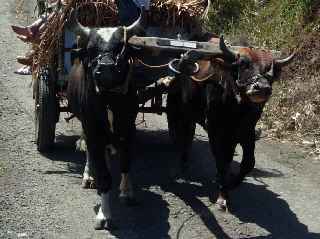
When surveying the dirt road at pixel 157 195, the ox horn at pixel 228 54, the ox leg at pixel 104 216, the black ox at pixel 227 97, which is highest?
the ox horn at pixel 228 54

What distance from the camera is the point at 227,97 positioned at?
6566 millimetres

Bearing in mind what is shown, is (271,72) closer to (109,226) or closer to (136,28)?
(136,28)

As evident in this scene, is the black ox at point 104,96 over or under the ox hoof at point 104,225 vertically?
over

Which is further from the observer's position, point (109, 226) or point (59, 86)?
point (59, 86)

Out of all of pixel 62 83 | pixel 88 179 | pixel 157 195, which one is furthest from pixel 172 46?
pixel 62 83

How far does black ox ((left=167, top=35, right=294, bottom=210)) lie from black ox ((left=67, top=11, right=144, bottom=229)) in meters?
0.57

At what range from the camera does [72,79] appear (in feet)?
22.5

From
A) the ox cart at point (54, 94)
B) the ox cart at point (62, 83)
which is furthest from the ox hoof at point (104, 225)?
the ox cart at point (54, 94)

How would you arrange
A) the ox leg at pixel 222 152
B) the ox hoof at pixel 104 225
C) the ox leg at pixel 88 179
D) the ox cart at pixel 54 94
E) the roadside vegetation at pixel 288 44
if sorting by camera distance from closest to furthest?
the ox hoof at pixel 104 225
the ox leg at pixel 222 152
the ox leg at pixel 88 179
the ox cart at pixel 54 94
the roadside vegetation at pixel 288 44

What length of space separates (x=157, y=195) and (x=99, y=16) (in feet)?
6.71

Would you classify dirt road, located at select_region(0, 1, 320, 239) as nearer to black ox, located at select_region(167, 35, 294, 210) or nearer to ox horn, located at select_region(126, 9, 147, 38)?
black ox, located at select_region(167, 35, 294, 210)

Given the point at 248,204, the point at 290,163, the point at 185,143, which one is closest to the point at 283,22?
the point at 290,163

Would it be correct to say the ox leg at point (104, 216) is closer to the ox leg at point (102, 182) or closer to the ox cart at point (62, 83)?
the ox leg at point (102, 182)

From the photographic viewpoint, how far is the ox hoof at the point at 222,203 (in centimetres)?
687
